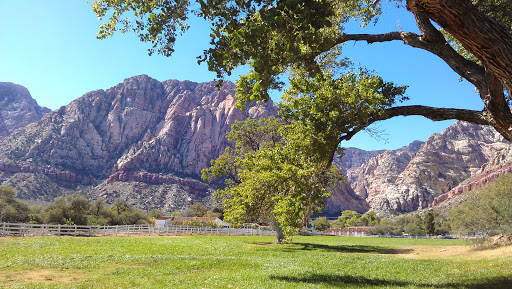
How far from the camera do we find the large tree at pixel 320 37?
239 inches

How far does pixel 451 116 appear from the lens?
29.8ft

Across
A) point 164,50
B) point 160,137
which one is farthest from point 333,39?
point 160,137

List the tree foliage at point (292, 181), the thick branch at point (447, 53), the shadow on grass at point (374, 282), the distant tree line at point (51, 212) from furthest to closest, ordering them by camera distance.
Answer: the distant tree line at point (51, 212) → the tree foliage at point (292, 181) → the shadow on grass at point (374, 282) → the thick branch at point (447, 53)

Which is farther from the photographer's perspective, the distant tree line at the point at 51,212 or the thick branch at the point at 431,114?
the distant tree line at the point at 51,212

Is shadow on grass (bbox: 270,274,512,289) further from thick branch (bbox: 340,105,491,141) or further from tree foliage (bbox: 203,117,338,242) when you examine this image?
thick branch (bbox: 340,105,491,141)

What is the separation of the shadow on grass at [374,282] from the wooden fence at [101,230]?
3147 cm

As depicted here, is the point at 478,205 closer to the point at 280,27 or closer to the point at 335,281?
the point at 335,281

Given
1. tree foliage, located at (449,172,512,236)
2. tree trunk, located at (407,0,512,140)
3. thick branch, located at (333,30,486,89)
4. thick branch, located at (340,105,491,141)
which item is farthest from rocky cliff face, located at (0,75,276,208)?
tree trunk, located at (407,0,512,140)

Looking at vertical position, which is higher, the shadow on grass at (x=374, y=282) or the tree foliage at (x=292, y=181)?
the tree foliage at (x=292, y=181)

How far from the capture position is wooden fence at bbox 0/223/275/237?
32.1 meters

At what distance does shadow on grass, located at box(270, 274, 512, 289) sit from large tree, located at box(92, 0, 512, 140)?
455 centimetres

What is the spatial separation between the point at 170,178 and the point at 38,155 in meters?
61.5

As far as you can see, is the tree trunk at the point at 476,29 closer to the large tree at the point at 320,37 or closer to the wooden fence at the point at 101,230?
the large tree at the point at 320,37

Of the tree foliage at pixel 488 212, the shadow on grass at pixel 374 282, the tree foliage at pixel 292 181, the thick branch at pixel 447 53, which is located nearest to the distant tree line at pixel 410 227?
the tree foliage at pixel 488 212
